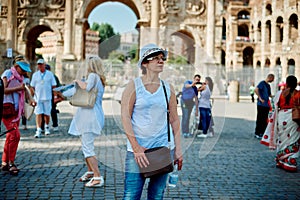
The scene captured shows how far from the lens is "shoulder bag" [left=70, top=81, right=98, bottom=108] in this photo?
5383 mm

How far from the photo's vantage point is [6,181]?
595 cm

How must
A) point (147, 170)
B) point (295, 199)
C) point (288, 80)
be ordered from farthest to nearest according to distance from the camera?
point (288, 80), point (295, 199), point (147, 170)

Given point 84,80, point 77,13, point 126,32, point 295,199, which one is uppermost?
point 77,13

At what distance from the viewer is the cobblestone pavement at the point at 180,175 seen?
5.32m

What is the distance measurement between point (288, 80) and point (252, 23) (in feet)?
171

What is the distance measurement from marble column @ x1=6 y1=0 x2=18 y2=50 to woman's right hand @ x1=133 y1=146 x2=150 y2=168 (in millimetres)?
26916

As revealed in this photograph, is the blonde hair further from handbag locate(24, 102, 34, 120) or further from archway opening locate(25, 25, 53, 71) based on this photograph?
archway opening locate(25, 25, 53, 71)

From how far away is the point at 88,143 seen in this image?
18.0ft

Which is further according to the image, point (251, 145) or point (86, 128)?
point (251, 145)

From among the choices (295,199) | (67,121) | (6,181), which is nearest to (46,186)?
(6,181)

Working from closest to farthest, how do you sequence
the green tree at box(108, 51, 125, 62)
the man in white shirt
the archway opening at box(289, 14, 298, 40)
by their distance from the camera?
the green tree at box(108, 51, 125, 62)
the man in white shirt
the archway opening at box(289, 14, 298, 40)

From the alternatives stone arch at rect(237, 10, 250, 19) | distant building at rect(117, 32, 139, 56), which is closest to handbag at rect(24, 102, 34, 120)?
distant building at rect(117, 32, 139, 56)

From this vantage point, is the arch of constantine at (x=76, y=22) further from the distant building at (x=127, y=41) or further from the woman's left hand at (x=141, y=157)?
the woman's left hand at (x=141, y=157)

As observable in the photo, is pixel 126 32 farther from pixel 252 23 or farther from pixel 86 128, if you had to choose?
pixel 252 23
